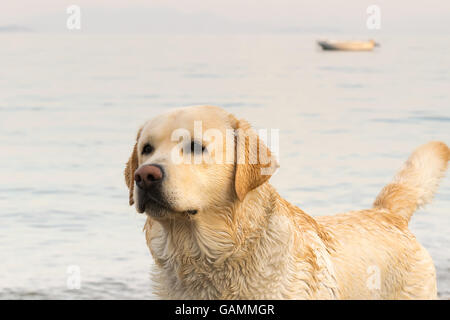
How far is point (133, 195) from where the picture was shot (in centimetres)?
502

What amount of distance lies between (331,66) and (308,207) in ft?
130

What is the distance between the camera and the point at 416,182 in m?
6.36

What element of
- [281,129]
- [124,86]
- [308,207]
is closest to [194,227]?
[308,207]

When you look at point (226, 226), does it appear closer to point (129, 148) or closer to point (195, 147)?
point (195, 147)

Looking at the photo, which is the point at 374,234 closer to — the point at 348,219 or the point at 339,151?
the point at 348,219

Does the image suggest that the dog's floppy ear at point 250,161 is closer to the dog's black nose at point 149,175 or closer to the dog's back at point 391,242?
the dog's black nose at point 149,175

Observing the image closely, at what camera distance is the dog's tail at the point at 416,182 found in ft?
20.6

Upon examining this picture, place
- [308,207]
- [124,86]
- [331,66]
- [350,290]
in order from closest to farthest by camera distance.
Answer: [350,290] < [308,207] < [124,86] < [331,66]

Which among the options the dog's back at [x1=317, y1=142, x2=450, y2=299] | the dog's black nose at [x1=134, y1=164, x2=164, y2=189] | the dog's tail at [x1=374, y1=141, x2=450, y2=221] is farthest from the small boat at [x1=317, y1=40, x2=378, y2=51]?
the dog's black nose at [x1=134, y1=164, x2=164, y2=189]

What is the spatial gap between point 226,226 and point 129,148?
1086 cm

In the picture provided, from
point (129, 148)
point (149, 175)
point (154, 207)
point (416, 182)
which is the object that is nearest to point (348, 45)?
point (129, 148)

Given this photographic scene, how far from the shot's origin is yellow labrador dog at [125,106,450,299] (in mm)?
4844

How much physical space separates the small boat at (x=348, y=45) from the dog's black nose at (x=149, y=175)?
6312 centimetres

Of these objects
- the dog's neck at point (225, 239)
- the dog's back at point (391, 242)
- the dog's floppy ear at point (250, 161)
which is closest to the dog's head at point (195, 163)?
the dog's floppy ear at point (250, 161)
